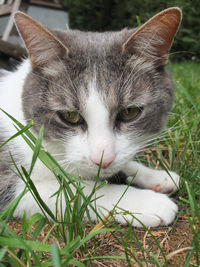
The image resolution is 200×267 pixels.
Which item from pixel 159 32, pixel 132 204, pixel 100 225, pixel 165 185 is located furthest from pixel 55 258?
pixel 159 32

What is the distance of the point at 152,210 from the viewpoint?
1447 millimetres

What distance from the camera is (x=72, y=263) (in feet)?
3.21

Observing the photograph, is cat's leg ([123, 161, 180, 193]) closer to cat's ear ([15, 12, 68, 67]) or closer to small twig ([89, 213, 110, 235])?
small twig ([89, 213, 110, 235])

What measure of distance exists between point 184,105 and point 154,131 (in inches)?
41.1

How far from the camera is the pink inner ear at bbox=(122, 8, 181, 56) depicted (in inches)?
60.2

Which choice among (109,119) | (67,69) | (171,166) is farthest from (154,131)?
(67,69)

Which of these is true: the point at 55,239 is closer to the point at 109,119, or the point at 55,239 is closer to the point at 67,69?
the point at 109,119

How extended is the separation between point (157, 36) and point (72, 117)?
635mm

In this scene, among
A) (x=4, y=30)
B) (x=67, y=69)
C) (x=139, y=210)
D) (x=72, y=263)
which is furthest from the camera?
(x=4, y=30)

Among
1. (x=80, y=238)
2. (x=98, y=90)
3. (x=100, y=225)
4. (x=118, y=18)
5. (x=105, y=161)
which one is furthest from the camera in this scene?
(x=118, y=18)

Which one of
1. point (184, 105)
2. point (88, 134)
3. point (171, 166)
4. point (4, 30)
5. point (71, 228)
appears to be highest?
point (4, 30)

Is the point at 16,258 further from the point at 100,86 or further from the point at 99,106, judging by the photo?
the point at 100,86

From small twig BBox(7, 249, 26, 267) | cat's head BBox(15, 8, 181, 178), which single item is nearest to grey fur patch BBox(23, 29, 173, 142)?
cat's head BBox(15, 8, 181, 178)

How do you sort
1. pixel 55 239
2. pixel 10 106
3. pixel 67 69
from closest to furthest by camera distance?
1. pixel 55 239
2. pixel 67 69
3. pixel 10 106
